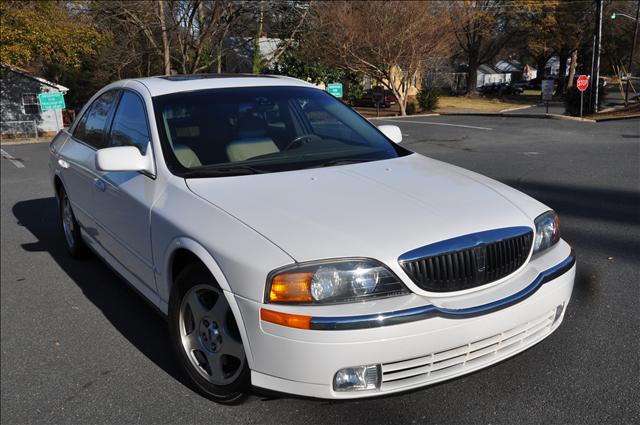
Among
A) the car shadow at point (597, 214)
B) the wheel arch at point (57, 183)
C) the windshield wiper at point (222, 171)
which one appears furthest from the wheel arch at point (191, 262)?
the car shadow at point (597, 214)

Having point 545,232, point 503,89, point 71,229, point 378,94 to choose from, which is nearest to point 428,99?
point 378,94

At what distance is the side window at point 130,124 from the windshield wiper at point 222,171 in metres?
0.49

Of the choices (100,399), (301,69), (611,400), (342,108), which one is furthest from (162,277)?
(301,69)

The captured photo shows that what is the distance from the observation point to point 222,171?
130 inches

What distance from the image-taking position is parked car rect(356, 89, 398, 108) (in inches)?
1513

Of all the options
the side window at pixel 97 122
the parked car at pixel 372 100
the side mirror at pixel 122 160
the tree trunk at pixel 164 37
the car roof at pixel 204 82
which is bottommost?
the parked car at pixel 372 100

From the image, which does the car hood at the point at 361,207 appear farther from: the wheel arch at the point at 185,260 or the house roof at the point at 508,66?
the house roof at the point at 508,66

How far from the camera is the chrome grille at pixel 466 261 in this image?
2443 mm

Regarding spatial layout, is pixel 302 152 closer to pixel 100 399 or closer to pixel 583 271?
pixel 100 399

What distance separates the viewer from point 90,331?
395cm

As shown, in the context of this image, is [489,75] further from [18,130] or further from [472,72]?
[18,130]

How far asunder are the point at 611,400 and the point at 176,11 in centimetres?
→ 3272

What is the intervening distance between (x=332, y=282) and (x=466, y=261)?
62cm

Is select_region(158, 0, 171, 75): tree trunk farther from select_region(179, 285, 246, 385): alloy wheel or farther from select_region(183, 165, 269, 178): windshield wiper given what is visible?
select_region(179, 285, 246, 385): alloy wheel
